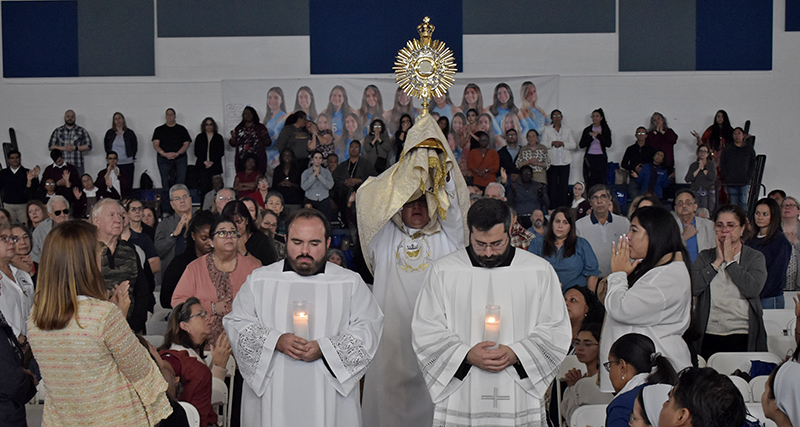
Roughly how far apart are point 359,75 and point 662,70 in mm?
5885

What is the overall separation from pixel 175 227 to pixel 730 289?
547cm

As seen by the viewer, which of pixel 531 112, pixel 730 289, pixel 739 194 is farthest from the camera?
pixel 531 112

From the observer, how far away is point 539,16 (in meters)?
15.0

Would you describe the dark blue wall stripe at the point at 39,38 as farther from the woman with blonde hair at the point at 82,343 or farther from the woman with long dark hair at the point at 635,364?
the woman with long dark hair at the point at 635,364

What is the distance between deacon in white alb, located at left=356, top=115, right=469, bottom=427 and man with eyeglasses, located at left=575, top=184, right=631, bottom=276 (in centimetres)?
310

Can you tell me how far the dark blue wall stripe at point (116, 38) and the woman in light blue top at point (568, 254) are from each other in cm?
1052

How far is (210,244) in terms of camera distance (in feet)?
19.9

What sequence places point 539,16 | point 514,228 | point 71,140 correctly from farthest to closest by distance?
point 539,16 < point 71,140 < point 514,228

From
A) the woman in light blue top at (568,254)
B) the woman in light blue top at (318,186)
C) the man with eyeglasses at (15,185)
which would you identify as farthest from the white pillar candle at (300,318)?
the man with eyeglasses at (15,185)

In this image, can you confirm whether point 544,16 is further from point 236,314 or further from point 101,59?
point 236,314

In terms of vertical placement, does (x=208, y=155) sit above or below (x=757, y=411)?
above

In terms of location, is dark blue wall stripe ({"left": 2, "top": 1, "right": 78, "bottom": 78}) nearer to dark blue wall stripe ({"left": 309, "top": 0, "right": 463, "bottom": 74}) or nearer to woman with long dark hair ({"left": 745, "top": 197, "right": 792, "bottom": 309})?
dark blue wall stripe ({"left": 309, "top": 0, "right": 463, "bottom": 74})

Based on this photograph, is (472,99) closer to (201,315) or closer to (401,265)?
(401,265)

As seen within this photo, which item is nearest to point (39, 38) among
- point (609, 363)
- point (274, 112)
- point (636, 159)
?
point (274, 112)
